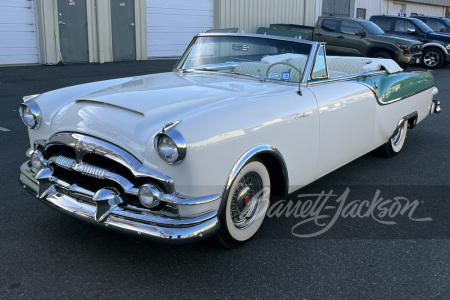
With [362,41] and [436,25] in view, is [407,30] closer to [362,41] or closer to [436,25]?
[436,25]

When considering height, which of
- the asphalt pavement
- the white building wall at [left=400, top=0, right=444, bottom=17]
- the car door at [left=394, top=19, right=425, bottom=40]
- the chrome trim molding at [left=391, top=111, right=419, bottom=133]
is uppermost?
the white building wall at [left=400, top=0, right=444, bottom=17]

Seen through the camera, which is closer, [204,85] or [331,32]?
[204,85]

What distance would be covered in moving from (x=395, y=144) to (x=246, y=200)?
2.97 meters

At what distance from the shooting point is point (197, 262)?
303 centimetres

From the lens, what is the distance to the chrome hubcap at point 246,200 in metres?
3.12

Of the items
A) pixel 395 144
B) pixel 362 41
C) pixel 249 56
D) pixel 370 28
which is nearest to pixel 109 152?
pixel 249 56

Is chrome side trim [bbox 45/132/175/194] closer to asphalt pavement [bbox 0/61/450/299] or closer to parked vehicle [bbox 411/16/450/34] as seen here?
asphalt pavement [bbox 0/61/450/299]

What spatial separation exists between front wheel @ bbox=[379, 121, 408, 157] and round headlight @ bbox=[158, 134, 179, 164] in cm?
327

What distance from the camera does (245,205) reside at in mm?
3215

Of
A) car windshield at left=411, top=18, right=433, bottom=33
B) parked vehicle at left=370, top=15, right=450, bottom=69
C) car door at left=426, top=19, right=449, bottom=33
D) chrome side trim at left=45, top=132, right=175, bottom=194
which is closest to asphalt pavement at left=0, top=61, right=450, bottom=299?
chrome side trim at left=45, top=132, right=175, bottom=194

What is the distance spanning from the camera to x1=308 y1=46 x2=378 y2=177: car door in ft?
12.4

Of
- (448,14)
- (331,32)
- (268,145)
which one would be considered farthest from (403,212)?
(448,14)

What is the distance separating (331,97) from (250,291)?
6.05 feet

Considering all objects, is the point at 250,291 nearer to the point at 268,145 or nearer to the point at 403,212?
the point at 268,145
